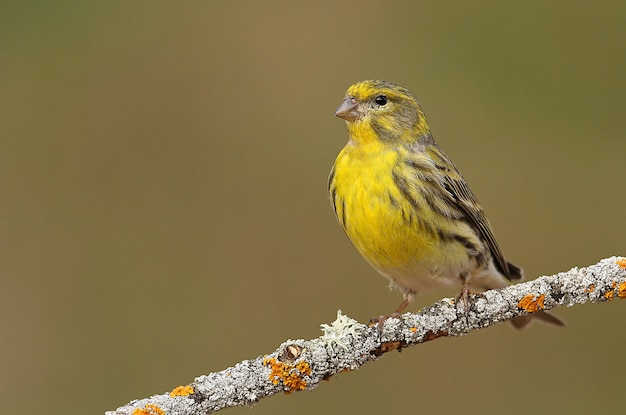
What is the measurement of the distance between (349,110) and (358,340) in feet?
3.06

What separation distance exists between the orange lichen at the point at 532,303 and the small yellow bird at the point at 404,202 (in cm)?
54

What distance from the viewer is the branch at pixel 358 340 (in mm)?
2334

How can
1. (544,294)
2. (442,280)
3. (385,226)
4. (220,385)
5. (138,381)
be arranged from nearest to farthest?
(220,385), (544,294), (385,226), (442,280), (138,381)

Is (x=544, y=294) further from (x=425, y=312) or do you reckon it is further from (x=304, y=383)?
(x=304, y=383)

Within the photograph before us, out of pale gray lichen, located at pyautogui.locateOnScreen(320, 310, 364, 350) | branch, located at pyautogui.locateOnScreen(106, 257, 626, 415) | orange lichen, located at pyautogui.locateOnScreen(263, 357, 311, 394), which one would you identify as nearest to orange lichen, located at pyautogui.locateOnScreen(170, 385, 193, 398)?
branch, located at pyautogui.locateOnScreen(106, 257, 626, 415)

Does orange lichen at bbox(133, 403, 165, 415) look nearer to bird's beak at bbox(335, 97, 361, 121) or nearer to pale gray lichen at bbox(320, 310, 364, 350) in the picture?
pale gray lichen at bbox(320, 310, 364, 350)

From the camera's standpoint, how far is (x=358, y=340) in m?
2.51

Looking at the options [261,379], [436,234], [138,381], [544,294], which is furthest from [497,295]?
[138,381]

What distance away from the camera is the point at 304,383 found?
2414 mm

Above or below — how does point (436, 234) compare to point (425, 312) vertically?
above

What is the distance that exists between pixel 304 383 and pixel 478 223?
3.49 feet

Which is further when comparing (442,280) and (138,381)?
(138,381)

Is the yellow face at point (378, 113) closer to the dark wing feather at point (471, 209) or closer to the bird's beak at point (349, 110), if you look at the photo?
the bird's beak at point (349, 110)

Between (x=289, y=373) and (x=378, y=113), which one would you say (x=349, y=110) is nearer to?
(x=378, y=113)
